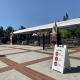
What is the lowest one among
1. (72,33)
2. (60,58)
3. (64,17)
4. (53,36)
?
(60,58)

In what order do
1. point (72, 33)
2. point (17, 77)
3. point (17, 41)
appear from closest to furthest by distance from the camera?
point (17, 77), point (17, 41), point (72, 33)

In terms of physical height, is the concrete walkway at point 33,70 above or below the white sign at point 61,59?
below

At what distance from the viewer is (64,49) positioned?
11.9 ft

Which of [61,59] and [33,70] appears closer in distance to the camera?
[61,59]

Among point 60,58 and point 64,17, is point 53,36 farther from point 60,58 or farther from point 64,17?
point 64,17

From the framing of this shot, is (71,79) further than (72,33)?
No

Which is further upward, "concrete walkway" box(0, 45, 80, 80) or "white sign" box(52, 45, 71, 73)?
"white sign" box(52, 45, 71, 73)

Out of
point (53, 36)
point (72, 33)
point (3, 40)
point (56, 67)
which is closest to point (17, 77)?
point (56, 67)

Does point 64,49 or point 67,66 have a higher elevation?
point 64,49

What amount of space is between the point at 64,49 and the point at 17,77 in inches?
87.9

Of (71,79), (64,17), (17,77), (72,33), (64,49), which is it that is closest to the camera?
(71,79)

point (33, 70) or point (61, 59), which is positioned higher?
point (61, 59)

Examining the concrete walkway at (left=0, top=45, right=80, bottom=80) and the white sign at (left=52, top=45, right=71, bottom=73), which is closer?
the concrete walkway at (left=0, top=45, right=80, bottom=80)

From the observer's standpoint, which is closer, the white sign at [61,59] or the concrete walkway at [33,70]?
the concrete walkway at [33,70]
